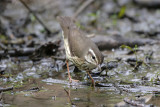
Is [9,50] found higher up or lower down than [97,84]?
higher up

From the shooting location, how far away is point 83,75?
6348 mm

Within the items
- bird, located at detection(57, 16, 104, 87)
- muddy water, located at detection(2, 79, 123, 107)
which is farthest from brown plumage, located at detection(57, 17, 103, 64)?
muddy water, located at detection(2, 79, 123, 107)

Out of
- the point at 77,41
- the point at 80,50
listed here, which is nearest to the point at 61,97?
the point at 80,50

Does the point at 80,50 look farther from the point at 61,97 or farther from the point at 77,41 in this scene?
the point at 61,97

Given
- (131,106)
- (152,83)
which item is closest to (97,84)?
(152,83)

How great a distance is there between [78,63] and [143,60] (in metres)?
1.61

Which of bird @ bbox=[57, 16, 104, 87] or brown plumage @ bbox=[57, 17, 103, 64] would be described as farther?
brown plumage @ bbox=[57, 17, 103, 64]

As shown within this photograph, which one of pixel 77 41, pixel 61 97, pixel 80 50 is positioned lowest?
pixel 61 97

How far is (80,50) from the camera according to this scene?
6.10 metres

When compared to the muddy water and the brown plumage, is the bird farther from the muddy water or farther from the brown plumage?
the muddy water

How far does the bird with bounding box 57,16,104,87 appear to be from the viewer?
Result: 18.4 ft

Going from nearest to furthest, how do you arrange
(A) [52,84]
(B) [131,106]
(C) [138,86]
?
(B) [131,106] → (C) [138,86] → (A) [52,84]

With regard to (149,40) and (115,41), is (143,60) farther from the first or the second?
(149,40)

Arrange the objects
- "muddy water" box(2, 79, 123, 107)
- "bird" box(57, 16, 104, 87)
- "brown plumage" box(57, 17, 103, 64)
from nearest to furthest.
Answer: "muddy water" box(2, 79, 123, 107), "bird" box(57, 16, 104, 87), "brown plumage" box(57, 17, 103, 64)
